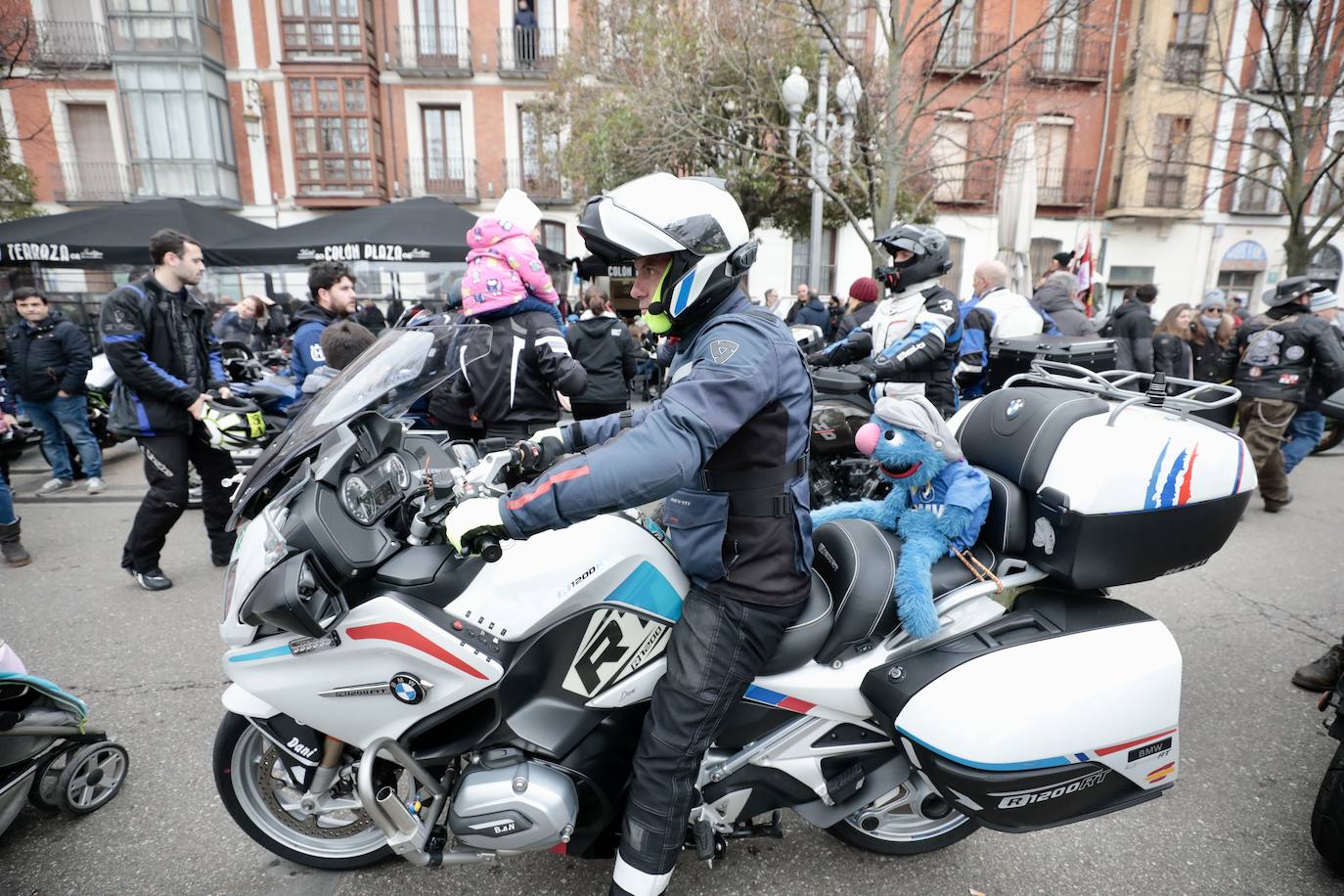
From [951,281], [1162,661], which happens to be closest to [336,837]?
[1162,661]

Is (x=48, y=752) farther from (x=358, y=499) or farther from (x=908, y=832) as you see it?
(x=908, y=832)

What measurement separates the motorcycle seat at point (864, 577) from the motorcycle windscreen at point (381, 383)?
1235 millimetres

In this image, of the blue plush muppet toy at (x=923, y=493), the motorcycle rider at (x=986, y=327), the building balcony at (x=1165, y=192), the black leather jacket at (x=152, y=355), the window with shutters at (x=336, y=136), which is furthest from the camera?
the building balcony at (x=1165, y=192)

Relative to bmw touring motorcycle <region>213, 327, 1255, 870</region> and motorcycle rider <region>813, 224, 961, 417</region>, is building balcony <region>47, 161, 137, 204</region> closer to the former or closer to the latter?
motorcycle rider <region>813, 224, 961, 417</region>

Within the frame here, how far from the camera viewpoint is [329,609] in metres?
1.72

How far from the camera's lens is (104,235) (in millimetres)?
9281

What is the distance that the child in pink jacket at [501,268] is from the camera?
3.94 meters

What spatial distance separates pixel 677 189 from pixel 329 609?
1.36 m

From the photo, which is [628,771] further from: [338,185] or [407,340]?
[338,185]

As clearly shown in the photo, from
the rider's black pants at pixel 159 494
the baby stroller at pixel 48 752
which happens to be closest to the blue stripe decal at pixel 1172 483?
the baby stroller at pixel 48 752

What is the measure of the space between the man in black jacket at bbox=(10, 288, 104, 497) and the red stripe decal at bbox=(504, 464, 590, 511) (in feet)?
23.8

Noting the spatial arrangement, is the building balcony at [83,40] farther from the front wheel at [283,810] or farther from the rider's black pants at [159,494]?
the front wheel at [283,810]

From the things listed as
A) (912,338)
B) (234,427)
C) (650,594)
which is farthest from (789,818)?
(912,338)

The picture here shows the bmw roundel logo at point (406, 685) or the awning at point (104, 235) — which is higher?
the awning at point (104, 235)
